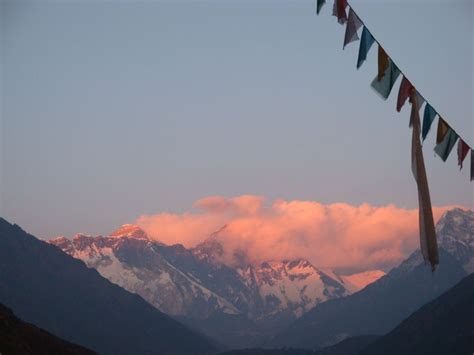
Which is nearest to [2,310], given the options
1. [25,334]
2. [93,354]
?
[25,334]

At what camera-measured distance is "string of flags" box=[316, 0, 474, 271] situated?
2202 cm

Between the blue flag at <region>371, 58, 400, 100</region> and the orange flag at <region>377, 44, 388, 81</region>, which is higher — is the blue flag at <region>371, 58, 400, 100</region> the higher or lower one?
the lower one

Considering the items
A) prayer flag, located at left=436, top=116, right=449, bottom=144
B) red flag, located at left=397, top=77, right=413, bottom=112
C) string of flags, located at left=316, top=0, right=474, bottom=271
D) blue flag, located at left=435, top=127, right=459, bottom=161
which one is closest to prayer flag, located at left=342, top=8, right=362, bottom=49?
string of flags, located at left=316, top=0, right=474, bottom=271

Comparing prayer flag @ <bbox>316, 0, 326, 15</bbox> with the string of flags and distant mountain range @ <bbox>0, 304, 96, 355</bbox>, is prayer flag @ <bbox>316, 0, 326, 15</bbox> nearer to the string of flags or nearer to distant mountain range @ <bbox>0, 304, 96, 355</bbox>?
the string of flags

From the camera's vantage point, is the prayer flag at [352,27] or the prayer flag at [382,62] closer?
the prayer flag at [352,27]

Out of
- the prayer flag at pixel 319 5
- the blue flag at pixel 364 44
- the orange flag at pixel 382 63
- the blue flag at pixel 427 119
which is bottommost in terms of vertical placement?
the blue flag at pixel 427 119

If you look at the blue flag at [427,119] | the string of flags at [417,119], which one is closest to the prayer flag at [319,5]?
the string of flags at [417,119]

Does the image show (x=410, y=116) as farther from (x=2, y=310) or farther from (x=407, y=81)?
(x=2, y=310)

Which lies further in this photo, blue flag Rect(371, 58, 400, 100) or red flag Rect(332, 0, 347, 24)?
blue flag Rect(371, 58, 400, 100)

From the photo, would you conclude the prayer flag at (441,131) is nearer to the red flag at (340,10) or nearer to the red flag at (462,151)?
the red flag at (462,151)

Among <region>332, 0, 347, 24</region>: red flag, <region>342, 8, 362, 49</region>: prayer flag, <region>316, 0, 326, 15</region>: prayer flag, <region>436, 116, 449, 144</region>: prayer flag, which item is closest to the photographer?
<region>316, 0, 326, 15</region>: prayer flag

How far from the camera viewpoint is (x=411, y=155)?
22.7 meters

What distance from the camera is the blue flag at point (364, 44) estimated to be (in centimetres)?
2444

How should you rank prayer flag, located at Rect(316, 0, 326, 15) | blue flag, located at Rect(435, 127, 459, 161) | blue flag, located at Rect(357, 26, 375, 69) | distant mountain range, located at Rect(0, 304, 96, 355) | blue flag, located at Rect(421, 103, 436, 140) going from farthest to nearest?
distant mountain range, located at Rect(0, 304, 96, 355) < blue flag, located at Rect(435, 127, 459, 161) < blue flag, located at Rect(421, 103, 436, 140) < blue flag, located at Rect(357, 26, 375, 69) < prayer flag, located at Rect(316, 0, 326, 15)
